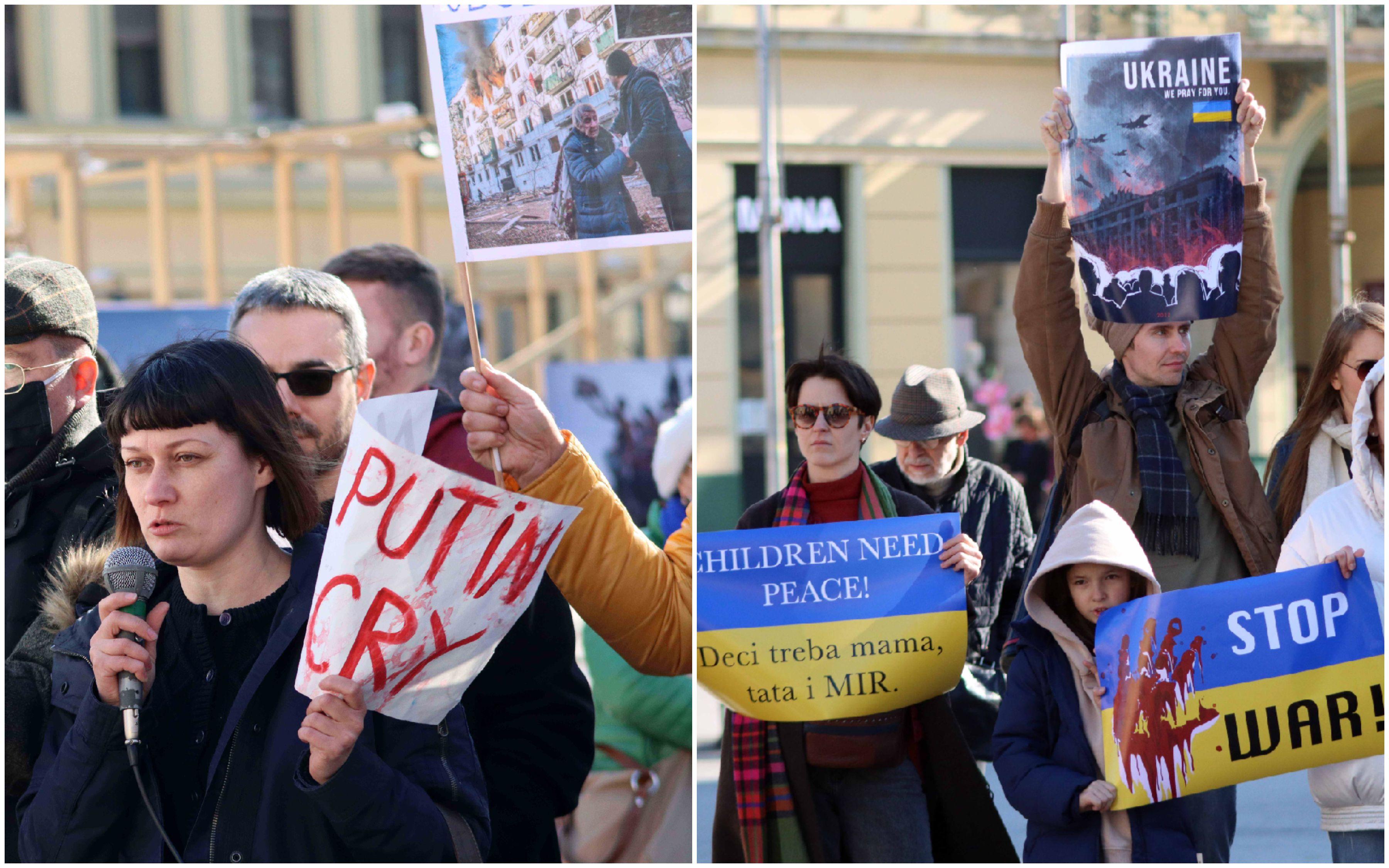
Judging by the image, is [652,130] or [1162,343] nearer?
[652,130]

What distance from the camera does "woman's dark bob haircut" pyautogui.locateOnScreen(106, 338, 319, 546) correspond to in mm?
2787

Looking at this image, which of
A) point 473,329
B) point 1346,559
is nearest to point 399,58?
point 473,329

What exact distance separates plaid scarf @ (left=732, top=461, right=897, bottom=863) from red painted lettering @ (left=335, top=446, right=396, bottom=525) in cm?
136

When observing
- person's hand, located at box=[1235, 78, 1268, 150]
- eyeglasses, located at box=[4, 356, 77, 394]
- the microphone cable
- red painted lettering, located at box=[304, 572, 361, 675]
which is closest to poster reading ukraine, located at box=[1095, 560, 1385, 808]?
person's hand, located at box=[1235, 78, 1268, 150]

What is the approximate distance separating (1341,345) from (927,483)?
124cm

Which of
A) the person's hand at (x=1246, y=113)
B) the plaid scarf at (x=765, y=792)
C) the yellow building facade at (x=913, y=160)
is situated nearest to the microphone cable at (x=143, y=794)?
the plaid scarf at (x=765, y=792)

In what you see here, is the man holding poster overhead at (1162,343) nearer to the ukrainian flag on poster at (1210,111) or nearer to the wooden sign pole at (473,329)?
the ukrainian flag on poster at (1210,111)

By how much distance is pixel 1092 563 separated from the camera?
350 cm

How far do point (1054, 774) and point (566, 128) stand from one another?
5.37ft

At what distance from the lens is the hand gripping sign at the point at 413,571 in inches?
105

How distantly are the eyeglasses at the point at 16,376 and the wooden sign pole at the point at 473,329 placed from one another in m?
1.01

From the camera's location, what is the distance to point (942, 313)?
1087 cm

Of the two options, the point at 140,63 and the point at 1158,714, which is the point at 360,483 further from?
the point at 140,63

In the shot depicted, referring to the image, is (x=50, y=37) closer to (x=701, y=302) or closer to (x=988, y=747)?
(x=701, y=302)
